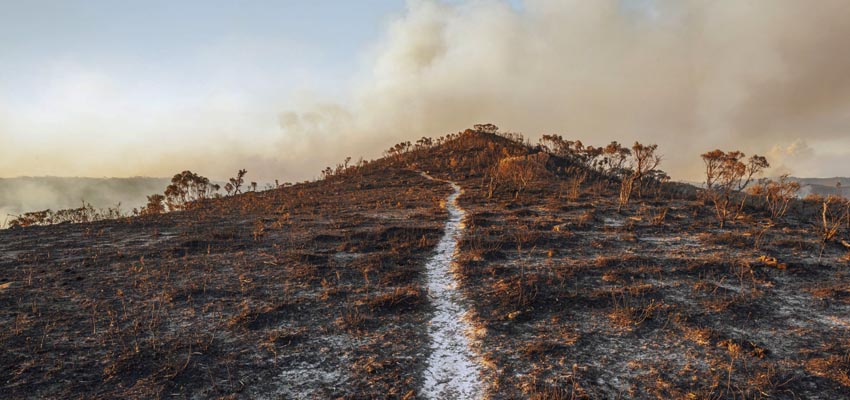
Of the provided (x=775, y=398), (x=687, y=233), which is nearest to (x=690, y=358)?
(x=775, y=398)

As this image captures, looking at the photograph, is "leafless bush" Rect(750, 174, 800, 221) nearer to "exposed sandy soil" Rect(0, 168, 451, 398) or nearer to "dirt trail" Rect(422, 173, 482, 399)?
"exposed sandy soil" Rect(0, 168, 451, 398)

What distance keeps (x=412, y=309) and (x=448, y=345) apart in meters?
1.71

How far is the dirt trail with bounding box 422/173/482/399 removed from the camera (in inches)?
258

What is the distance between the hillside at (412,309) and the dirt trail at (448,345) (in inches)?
7.0

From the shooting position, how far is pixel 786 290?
33.9 feet

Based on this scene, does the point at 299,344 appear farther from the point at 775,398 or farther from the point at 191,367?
the point at 775,398

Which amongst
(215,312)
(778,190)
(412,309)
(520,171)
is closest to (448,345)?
(412,309)

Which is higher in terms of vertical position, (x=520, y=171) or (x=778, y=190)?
(x=520, y=171)

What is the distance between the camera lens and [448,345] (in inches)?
312

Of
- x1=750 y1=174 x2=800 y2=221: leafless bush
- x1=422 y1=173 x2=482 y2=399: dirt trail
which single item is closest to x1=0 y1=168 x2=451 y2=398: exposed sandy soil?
x1=422 y1=173 x2=482 y2=399: dirt trail

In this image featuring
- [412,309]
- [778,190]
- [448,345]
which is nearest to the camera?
[448,345]

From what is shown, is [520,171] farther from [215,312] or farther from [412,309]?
[215,312]

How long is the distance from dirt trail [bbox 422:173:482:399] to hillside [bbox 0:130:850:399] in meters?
0.18

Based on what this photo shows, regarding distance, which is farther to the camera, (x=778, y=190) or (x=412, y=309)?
(x=778, y=190)
